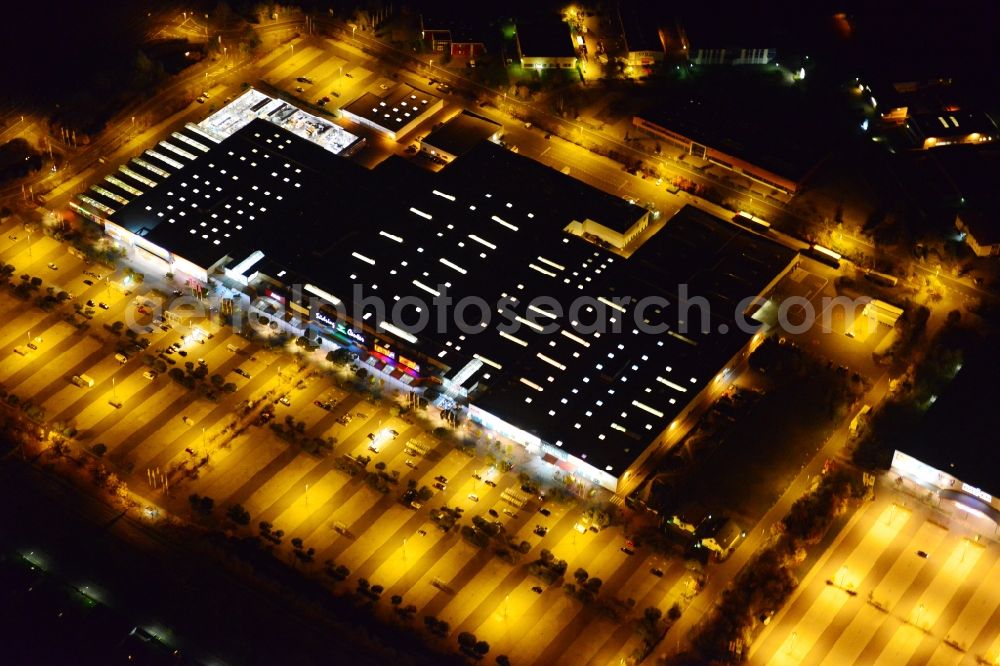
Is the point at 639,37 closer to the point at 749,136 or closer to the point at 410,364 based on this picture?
the point at 749,136

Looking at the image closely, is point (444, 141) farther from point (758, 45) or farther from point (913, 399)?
point (913, 399)

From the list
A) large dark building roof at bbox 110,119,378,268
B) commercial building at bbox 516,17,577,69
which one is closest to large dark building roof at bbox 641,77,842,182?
commercial building at bbox 516,17,577,69

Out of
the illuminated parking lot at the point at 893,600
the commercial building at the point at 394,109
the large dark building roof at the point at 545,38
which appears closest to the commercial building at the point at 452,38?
the large dark building roof at the point at 545,38

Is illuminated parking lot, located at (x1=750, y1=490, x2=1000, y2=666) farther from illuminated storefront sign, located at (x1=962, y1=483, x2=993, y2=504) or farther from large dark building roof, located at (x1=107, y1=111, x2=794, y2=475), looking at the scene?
large dark building roof, located at (x1=107, y1=111, x2=794, y2=475)

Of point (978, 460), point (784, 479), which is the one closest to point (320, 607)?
point (784, 479)

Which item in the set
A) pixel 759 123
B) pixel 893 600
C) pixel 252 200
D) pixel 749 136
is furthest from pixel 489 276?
pixel 893 600

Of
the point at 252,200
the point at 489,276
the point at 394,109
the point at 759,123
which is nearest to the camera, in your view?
the point at 489,276
